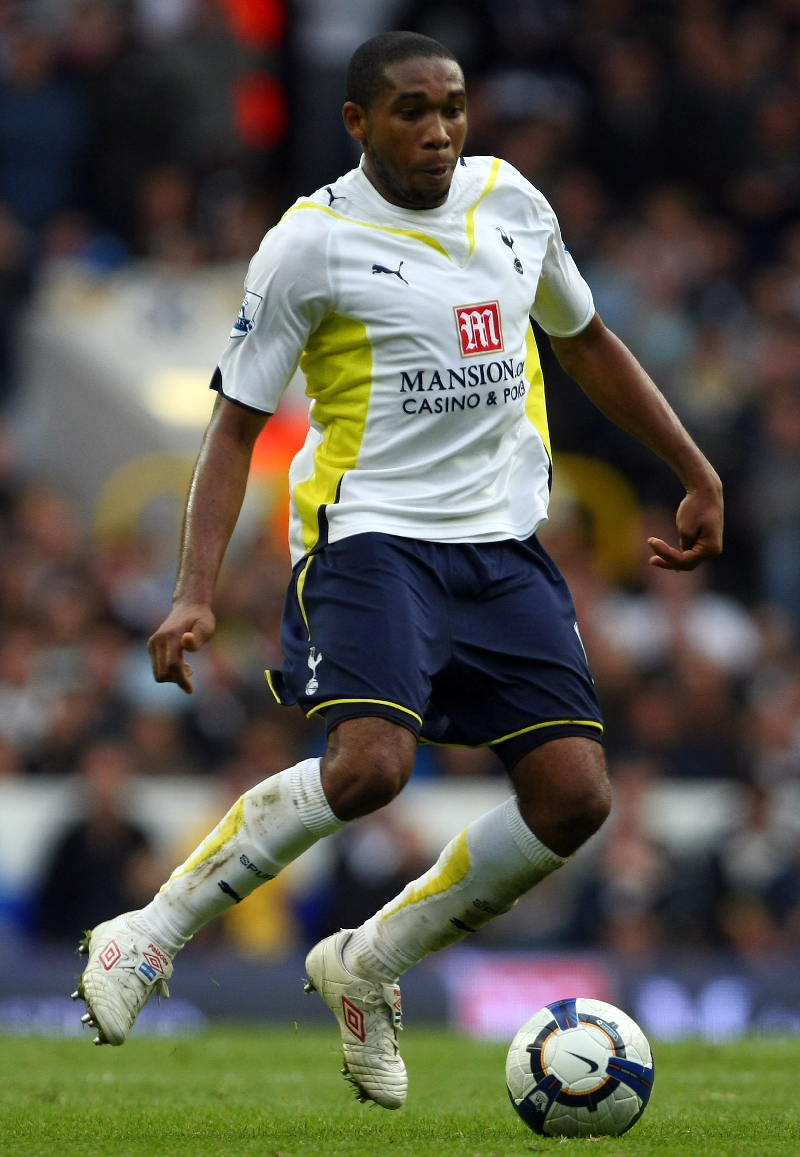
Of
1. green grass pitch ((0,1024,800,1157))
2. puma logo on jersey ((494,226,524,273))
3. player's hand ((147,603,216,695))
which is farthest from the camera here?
puma logo on jersey ((494,226,524,273))

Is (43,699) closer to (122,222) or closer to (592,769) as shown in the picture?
(122,222)

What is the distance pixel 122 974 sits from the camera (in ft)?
15.4

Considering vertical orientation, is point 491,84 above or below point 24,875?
above

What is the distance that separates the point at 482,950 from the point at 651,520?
3.94m

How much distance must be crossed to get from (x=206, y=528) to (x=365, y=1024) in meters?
1.37

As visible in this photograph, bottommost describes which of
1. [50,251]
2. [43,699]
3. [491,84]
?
[43,699]

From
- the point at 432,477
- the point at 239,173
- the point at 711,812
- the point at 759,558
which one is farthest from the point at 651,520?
the point at 432,477

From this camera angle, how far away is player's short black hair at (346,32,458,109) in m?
4.88

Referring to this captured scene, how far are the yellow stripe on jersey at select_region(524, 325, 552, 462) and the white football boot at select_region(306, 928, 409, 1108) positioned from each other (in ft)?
4.87

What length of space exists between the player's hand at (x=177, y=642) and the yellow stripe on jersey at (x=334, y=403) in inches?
19.6

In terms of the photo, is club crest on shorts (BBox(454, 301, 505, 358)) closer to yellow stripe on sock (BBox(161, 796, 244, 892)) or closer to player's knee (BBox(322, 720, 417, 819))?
player's knee (BBox(322, 720, 417, 819))

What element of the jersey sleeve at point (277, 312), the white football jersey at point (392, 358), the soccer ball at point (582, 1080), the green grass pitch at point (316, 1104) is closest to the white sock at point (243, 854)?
the green grass pitch at point (316, 1104)

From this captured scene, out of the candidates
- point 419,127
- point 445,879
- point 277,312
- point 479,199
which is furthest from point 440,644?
point 419,127

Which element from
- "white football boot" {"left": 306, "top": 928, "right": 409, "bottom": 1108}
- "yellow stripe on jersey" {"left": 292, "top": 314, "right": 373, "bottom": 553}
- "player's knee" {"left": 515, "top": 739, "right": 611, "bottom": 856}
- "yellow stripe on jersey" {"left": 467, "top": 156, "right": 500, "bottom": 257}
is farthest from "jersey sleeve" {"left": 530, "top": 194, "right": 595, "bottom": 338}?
"white football boot" {"left": 306, "top": 928, "right": 409, "bottom": 1108}
